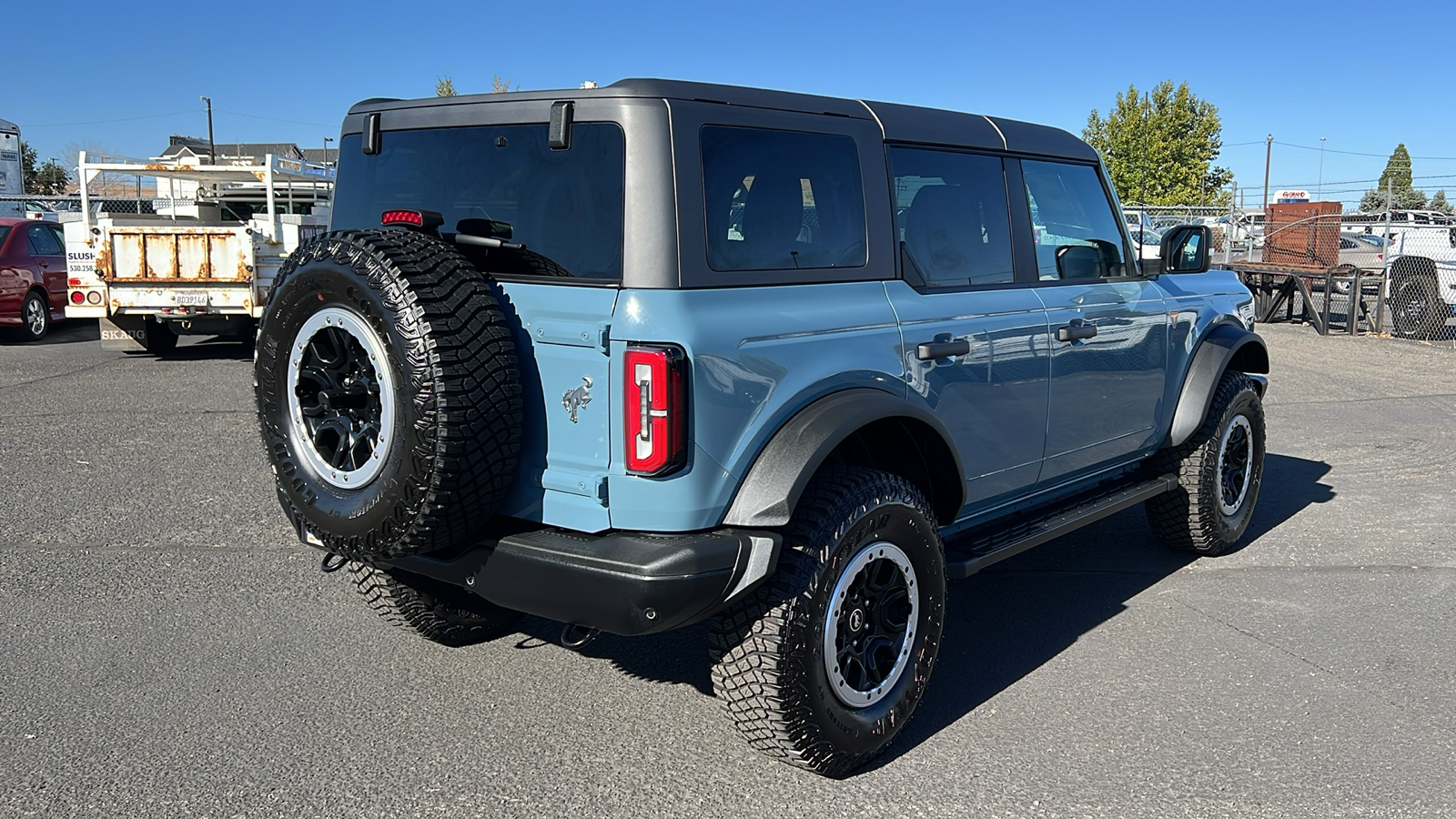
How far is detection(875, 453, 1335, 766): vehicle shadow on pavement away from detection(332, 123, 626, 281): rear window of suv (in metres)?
1.86

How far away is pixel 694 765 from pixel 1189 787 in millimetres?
1470

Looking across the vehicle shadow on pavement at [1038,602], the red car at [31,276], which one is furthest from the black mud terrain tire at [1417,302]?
the red car at [31,276]

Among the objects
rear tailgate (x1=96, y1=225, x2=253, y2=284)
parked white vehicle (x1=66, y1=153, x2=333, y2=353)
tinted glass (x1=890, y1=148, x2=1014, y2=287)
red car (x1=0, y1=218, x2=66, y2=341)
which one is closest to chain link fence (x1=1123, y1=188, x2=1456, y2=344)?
parked white vehicle (x1=66, y1=153, x2=333, y2=353)

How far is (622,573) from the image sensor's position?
121 inches

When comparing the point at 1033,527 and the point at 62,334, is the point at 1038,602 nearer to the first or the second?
the point at 1033,527

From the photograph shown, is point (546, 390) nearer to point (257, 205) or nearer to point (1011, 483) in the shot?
point (1011, 483)

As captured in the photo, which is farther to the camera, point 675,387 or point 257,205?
point 257,205

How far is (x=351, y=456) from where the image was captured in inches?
132

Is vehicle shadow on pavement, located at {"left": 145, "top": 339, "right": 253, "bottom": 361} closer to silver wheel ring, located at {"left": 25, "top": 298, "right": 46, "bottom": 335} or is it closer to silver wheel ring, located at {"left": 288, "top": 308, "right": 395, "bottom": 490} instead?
silver wheel ring, located at {"left": 25, "top": 298, "right": 46, "bottom": 335}

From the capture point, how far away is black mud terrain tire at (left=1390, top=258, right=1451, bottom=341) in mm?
16406

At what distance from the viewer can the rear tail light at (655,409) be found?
304cm

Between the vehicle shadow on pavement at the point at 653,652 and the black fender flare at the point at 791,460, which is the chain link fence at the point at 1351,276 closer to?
the vehicle shadow on pavement at the point at 653,652

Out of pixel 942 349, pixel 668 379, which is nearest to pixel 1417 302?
pixel 942 349

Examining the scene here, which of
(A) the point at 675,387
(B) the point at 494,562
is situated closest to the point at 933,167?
(A) the point at 675,387
